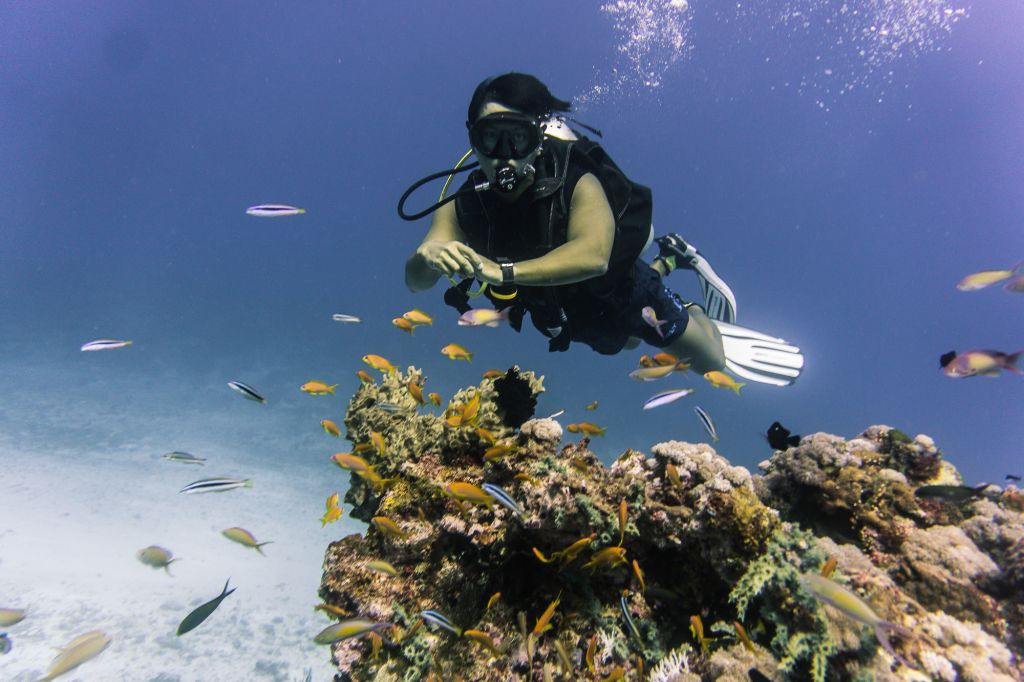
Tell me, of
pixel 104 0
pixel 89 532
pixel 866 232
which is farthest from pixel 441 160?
pixel 89 532

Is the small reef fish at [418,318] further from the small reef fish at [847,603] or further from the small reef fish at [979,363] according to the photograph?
the small reef fish at [979,363]

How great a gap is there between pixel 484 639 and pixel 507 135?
13.1 ft

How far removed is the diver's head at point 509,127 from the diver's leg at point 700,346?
3404mm

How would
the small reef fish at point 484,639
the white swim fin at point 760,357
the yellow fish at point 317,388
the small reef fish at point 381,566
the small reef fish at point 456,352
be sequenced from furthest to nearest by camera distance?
the white swim fin at point 760,357 < the yellow fish at point 317,388 < the small reef fish at point 456,352 < the small reef fish at point 381,566 < the small reef fish at point 484,639

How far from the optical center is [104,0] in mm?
105500

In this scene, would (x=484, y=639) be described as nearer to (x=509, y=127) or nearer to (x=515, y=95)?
(x=509, y=127)

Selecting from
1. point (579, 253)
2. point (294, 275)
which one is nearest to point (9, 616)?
point (579, 253)

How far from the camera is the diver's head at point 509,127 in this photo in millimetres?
4109

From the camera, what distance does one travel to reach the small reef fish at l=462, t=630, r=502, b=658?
305cm

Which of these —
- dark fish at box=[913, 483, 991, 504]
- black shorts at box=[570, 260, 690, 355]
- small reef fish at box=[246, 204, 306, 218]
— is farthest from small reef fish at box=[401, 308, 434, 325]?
dark fish at box=[913, 483, 991, 504]

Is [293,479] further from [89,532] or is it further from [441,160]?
[441,160]

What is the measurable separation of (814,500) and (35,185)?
150 m

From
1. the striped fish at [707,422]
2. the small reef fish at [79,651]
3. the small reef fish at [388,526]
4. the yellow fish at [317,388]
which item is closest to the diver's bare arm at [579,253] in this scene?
the striped fish at [707,422]

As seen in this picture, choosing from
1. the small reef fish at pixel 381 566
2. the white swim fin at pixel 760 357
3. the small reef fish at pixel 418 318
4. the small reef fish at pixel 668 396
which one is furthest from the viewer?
the white swim fin at pixel 760 357
